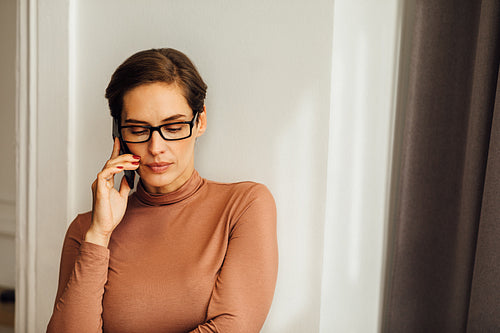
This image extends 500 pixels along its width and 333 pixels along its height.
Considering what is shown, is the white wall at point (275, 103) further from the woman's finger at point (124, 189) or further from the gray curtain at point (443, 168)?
the gray curtain at point (443, 168)

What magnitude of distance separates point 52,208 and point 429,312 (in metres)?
1.49

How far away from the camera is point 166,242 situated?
50.2 inches

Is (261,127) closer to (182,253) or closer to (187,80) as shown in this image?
(187,80)

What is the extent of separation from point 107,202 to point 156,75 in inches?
15.6

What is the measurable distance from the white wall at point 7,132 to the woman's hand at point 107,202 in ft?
5.25

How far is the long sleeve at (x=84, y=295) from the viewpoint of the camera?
117 centimetres

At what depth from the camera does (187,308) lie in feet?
3.90

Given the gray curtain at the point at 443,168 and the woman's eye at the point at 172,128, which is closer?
the woman's eye at the point at 172,128

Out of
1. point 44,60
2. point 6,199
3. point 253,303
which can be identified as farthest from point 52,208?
point 6,199

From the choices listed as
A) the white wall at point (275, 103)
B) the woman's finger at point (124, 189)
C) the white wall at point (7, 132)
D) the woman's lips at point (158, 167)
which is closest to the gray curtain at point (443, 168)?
the white wall at point (275, 103)

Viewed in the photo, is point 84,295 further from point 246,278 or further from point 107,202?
point 246,278

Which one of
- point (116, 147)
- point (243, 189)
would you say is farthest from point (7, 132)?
point (243, 189)

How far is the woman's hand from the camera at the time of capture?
4.03 feet

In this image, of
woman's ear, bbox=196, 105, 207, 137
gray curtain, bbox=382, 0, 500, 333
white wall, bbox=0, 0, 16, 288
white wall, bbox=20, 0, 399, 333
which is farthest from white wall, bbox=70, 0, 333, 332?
white wall, bbox=0, 0, 16, 288
